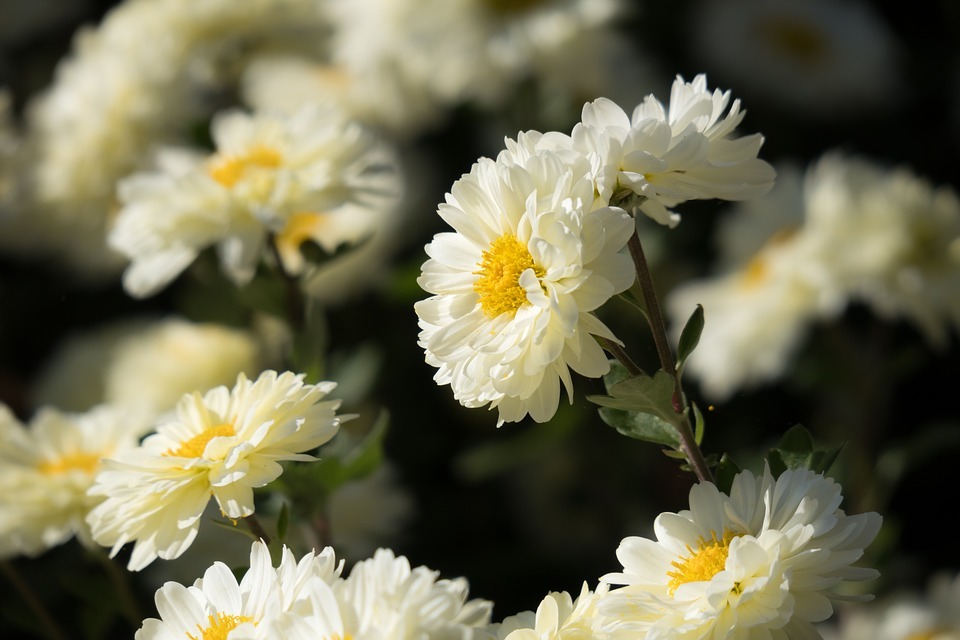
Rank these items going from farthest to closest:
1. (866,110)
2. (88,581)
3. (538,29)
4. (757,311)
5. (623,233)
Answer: (866,110) → (538,29) → (757,311) → (88,581) → (623,233)

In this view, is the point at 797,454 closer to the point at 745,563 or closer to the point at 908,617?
the point at 745,563

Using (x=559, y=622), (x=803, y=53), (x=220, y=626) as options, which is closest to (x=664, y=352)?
(x=559, y=622)

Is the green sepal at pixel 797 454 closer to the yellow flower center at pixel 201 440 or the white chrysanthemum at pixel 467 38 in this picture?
the yellow flower center at pixel 201 440

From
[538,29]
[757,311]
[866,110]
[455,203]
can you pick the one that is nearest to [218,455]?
[455,203]

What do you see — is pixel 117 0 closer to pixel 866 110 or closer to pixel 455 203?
pixel 866 110

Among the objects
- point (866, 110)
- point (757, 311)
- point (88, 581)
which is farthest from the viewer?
point (866, 110)

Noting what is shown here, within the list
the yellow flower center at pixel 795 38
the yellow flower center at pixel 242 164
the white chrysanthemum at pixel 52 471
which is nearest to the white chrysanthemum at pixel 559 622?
the white chrysanthemum at pixel 52 471
